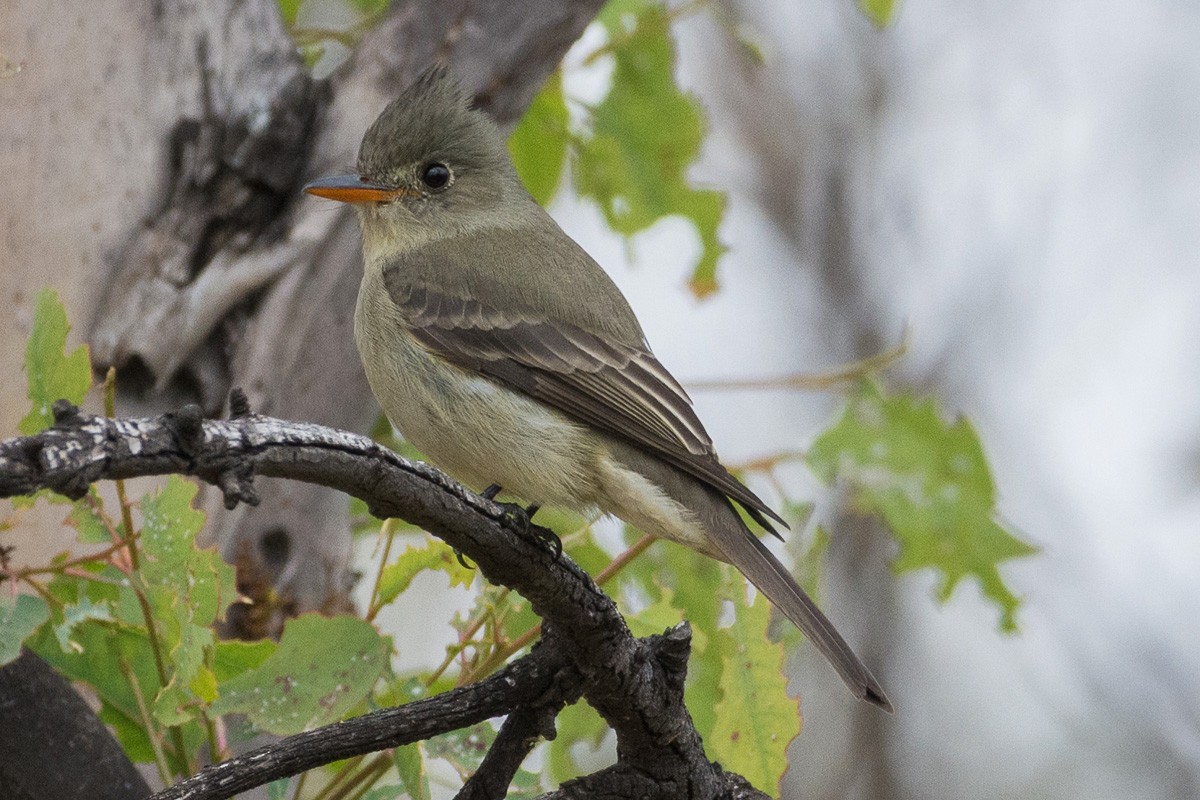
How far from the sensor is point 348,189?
3.18m

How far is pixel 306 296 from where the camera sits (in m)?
3.22

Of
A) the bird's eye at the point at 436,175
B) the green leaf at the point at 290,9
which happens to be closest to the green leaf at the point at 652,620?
the bird's eye at the point at 436,175

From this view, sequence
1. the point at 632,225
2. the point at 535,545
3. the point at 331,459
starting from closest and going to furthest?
the point at 331,459 < the point at 535,545 < the point at 632,225

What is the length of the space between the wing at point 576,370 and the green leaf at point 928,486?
74 cm

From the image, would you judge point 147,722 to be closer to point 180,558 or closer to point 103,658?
point 103,658

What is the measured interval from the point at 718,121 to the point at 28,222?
19.2 feet

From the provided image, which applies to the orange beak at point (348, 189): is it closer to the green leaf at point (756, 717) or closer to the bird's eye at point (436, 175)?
the bird's eye at point (436, 175)

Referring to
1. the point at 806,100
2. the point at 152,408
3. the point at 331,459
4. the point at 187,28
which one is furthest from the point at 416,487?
the point at 806,100

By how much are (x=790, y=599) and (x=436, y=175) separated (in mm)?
1613

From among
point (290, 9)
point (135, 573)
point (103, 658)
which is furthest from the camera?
point (290, 9)

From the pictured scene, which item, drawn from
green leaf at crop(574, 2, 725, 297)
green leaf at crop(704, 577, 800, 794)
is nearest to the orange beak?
green leaf at crop(574, 2, 725, 297)

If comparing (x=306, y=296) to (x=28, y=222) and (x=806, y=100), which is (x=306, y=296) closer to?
(x=28, y=222)

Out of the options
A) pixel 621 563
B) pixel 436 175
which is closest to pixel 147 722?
pixel 621 563

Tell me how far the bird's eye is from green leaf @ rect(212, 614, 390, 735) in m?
1.62
